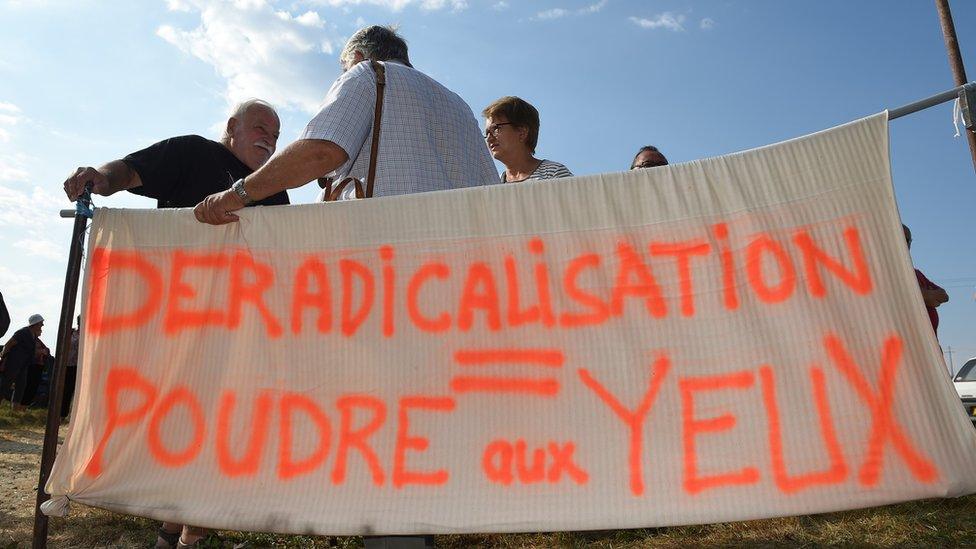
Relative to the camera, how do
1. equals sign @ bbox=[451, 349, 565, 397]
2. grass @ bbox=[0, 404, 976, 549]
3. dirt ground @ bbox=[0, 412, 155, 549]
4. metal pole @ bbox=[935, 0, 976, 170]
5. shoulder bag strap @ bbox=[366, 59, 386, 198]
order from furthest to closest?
1. metal pole @ bbox=[935, 0, 976, 170]
2. dirt ground @ bbox=[0, 412, 155, 549]
3. grass @ bbox=[0, 404, 976, 549]
4. shoulder bag strap @ bbox=[366, 59, 386, 198]
5. equals sign @ bbox=[451, 349, 565, 397]

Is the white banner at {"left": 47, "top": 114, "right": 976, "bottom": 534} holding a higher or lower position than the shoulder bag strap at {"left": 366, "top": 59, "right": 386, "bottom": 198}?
lower

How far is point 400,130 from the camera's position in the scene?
228 centimetres

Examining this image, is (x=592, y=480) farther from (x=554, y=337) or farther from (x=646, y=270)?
(x=646, y=270)

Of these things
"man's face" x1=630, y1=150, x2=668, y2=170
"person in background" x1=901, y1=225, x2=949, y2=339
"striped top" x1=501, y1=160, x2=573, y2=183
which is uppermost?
"man's face" x1=630, y1=150, x2=668, y2=170

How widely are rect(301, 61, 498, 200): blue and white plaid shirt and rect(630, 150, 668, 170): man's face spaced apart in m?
1.71

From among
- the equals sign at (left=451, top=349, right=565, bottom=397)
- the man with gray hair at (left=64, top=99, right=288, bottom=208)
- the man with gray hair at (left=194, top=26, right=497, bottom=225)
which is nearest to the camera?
the equals sign at (left=451, top=349, right=565, bottom=397)

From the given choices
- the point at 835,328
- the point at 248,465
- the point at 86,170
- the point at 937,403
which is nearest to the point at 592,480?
the point at 835,328

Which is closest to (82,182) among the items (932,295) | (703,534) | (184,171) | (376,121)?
(184,171)

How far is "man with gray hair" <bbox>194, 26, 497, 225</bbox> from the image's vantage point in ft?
7.06

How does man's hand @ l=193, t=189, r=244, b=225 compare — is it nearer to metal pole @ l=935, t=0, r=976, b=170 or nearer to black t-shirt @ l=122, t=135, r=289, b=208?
black t-shirt @ l=122, t=135, r=289, b=208

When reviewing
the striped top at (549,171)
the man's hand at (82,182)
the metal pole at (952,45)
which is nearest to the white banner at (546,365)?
the man's hand at (82,182)

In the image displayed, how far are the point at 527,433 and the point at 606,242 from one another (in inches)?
25.7

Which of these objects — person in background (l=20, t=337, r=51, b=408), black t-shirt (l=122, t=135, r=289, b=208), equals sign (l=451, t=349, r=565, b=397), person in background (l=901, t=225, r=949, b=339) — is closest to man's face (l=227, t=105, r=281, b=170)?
black t-shirt (l=122, t=135, r=289, b=208)

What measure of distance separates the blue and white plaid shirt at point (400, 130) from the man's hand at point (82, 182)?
0.96 meters
